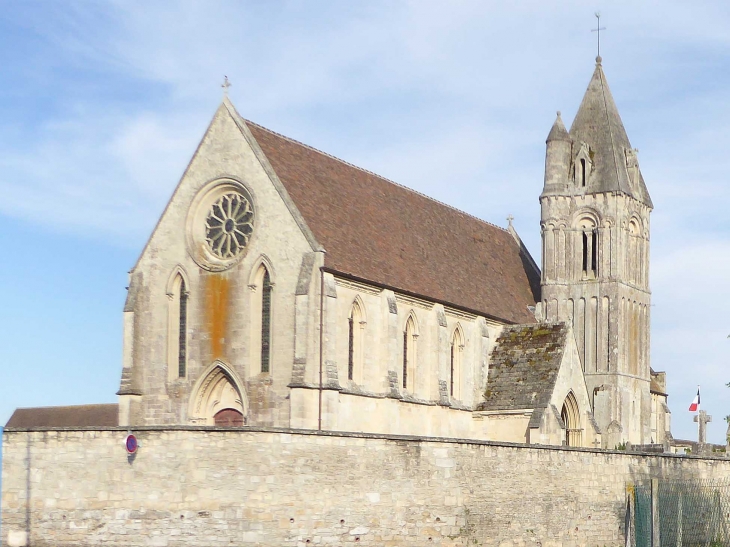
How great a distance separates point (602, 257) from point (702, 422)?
10.9 meters

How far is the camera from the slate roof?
159 feet

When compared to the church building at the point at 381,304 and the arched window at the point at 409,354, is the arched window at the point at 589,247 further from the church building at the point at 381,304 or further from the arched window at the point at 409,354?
the arched window at the point at 409,354

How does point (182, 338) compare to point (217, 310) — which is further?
point (182, 338)

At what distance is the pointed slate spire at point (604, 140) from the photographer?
187ft

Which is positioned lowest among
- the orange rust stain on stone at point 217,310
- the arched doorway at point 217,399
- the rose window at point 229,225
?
the arched doorway at point 217,399

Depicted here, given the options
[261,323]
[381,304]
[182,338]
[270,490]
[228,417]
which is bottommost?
[270,490]

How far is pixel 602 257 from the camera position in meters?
56.3

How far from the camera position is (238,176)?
138 feet

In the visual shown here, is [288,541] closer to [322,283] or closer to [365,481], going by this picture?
[365,481]

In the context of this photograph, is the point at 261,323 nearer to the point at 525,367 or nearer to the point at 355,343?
the point at 355,343

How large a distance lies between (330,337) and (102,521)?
12414 millimetres

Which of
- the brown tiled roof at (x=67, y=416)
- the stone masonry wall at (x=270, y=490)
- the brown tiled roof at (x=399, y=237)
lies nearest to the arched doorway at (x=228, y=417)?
the brown tiled roof at (x=399, y=237)

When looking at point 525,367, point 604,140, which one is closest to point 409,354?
point 525,367

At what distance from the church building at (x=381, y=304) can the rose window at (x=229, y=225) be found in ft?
0.25
